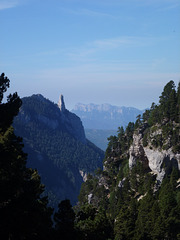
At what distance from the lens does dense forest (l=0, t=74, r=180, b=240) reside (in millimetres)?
20062

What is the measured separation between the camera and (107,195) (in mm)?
86812

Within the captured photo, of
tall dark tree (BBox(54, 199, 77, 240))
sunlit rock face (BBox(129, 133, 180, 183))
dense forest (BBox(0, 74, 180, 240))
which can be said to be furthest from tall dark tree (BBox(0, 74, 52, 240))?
sunlit rock face (BBox(129, 133, 180, 183))

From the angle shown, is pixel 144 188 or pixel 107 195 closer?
pixel 144 188

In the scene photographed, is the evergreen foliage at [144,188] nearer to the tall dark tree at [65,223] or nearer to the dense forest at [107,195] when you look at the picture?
the dense forest at [107,195]

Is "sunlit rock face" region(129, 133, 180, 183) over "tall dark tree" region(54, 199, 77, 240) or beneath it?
over

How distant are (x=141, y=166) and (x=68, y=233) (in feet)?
174

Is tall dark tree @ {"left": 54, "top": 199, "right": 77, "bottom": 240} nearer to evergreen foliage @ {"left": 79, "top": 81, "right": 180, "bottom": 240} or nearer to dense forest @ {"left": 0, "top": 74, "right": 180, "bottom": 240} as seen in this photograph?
dense forest @ {"left": 0, "top": 74, "right": 180, "bottom": 240}

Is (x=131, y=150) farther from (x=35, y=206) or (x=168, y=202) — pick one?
(x=35, y=206)

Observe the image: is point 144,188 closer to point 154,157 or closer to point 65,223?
point 154,157

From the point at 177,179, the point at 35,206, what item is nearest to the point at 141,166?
the point at 177,179

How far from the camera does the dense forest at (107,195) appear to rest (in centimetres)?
2006

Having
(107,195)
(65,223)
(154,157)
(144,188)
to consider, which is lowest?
(65,223)

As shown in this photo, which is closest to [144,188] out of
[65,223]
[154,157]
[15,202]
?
[154,157]

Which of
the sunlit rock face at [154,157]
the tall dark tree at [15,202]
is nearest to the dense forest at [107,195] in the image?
the tall dark tree at [15,202]
